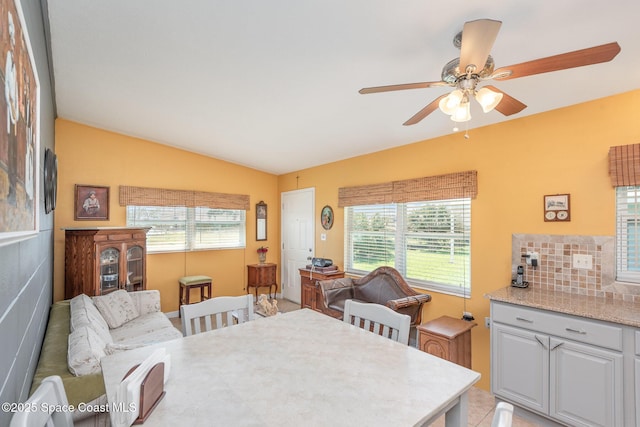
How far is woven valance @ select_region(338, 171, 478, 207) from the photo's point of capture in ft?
10.2

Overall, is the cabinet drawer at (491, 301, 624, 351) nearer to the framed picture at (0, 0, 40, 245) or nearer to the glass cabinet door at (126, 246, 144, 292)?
the framed picture at (0, 0, 40, 245)

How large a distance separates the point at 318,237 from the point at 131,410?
167 inches

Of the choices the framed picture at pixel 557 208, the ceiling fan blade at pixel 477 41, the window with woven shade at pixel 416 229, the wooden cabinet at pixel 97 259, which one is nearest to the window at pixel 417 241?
the window with woven shade at pixel 416 229

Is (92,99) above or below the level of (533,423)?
above

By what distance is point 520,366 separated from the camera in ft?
7.57

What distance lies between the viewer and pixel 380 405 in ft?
3.23

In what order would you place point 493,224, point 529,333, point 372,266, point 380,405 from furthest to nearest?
point 372,266
point 493,224
point 529,333
point 380,405

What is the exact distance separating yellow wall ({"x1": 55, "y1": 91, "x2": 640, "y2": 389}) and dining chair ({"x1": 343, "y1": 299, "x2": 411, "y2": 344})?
5.65 feet

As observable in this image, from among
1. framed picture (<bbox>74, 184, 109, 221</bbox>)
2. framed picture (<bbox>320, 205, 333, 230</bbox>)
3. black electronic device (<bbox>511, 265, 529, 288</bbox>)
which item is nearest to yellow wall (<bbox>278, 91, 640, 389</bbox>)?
black electronic device (<bbox>511, 265, 529, 288</bbox>)

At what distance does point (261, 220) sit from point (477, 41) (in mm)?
4895

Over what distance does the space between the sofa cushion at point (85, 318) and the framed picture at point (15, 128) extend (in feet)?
4.83

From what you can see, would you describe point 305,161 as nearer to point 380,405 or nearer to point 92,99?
point 92,99

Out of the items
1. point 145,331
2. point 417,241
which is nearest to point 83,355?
point 145,331

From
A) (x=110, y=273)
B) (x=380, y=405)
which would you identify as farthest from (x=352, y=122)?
(x=110, y=273)
